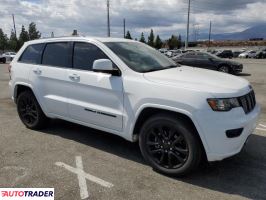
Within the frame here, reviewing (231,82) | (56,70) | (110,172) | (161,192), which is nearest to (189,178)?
(161,192)

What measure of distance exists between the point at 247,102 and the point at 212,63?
14029mm

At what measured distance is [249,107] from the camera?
4.17m

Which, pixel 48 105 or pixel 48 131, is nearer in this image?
pixel 48 105

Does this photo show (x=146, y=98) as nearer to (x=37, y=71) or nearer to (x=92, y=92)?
(x=92, y=92)

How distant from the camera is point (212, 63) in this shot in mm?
17703

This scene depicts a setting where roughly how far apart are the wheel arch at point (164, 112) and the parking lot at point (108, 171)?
0.48 m

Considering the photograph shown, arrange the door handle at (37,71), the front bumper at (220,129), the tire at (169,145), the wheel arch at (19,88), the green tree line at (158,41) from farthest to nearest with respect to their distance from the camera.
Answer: the green tree line at (158,41) → the wheel arch at (19,88) → the door handle at (37,71) → the tire at (169,145) → the front bumper at (220,129)

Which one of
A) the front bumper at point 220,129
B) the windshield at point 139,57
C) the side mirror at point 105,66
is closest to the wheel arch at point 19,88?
the windshield at point 139,57

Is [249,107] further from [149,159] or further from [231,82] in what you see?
[149,159]

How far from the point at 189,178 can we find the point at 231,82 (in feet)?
4.41

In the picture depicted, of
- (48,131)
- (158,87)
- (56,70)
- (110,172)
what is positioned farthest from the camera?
(48,131)

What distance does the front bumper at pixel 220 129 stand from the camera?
370 centimetres

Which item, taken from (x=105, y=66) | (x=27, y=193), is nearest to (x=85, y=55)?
(x=105, y=66)

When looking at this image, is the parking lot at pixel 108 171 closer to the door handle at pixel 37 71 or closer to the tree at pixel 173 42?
the door handle at pixel 37 71
